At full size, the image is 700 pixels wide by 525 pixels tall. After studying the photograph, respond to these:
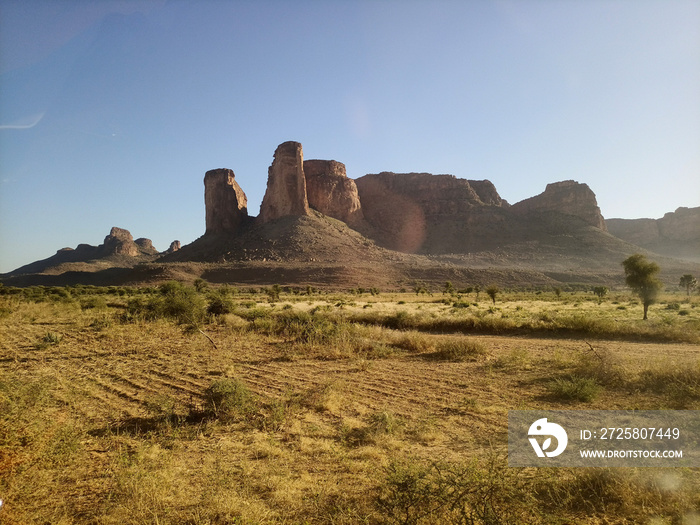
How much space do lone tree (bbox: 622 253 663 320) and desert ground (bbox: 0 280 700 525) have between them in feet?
38.7

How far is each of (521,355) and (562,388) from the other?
10.1ft

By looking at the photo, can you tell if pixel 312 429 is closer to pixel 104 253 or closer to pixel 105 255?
pixel 105 255

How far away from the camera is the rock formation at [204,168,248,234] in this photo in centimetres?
10438

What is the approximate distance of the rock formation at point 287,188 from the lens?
9750 cm

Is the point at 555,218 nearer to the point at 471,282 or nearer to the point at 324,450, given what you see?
the point at 471,282

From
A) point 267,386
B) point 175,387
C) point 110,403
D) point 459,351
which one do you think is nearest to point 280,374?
point 267,386

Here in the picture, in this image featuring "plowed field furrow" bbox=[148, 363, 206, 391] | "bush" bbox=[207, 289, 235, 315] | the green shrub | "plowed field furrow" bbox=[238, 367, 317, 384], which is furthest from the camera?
"bush" bbox=[207, 289, 235, 315]

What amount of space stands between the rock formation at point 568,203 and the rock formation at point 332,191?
178 feet

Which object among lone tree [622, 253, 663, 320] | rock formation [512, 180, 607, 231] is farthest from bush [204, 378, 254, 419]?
rock formation [512, 180, 607, 231]

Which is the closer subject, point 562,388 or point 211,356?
point 562,388

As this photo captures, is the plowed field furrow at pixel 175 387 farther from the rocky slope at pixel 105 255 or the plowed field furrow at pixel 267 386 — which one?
the rocky slope at pixel 105 255

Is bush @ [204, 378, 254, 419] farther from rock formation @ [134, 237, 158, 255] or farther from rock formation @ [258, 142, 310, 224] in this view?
rock formation @ [134, 237, 158, 255]

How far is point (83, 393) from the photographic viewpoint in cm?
712

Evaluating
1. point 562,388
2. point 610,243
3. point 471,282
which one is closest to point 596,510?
point 562,388
